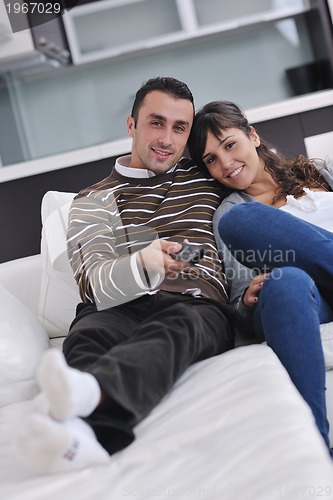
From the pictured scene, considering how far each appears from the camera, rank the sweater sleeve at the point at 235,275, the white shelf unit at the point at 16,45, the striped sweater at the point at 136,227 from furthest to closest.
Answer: the white shelf unit at the point at 16,45 → the sweater sleeve at the point at 235,275 → the striped sweater at the point at 136,227

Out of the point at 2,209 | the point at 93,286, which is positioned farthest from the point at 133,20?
the point at 93,286

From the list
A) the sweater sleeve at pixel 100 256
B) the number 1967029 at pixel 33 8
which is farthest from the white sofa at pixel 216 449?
the number 1967029 at pixel 33 8

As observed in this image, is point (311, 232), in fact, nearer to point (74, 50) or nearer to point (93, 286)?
point (93, 286)

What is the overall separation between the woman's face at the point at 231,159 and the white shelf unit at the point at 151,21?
277 centimetres

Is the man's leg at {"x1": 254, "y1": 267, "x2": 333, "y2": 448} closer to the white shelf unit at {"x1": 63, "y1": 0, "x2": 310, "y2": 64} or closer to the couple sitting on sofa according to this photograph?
the couple sitting on sofa

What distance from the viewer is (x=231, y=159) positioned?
5.92 ft

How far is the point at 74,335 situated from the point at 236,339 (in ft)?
1.38

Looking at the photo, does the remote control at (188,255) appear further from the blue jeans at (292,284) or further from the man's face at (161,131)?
the man's face at (161,131)

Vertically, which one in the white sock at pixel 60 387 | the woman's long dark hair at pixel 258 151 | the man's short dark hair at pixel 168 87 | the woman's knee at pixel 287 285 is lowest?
the woman's knee at pixel 287 285

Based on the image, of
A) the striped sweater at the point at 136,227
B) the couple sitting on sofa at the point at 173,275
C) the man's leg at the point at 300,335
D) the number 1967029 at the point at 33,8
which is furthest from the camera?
the number 1967029 at the point at 33,8

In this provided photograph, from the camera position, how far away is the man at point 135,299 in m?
0.94

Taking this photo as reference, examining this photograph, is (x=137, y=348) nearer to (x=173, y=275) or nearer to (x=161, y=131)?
(x=173, y=275)

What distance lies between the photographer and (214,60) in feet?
14.7

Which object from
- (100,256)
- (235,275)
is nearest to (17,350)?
(100,256)
